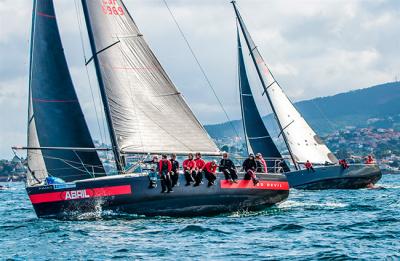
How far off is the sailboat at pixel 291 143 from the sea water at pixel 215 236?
57.3ft

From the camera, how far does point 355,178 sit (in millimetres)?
47844

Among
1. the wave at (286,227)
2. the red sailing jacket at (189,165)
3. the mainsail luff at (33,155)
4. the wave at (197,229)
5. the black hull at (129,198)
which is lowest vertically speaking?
the wave at (286,227)

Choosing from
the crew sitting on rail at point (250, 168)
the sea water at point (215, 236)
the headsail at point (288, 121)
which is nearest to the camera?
the sea water at point (215, 236)

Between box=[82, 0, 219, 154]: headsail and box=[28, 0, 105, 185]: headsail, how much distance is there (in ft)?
5.88

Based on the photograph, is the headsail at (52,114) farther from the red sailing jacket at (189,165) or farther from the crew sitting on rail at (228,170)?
the crew sitting on rail at (228,170)

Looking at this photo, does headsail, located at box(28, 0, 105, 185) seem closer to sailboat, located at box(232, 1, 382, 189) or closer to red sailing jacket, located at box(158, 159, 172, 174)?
red sailing jacket, located at box(158, 159, 172, 174)

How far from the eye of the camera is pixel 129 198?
2678cm

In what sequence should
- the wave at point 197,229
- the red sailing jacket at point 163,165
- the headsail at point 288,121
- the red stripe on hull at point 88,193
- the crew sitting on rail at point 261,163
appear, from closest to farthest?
the wave at point 197,229
the red stripe on hull at point 88,193
the red sailing jacket at point 163,165
the crew sitting on rail at point 261,163
the headsail at point 288,121

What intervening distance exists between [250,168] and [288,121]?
21216 millimetres

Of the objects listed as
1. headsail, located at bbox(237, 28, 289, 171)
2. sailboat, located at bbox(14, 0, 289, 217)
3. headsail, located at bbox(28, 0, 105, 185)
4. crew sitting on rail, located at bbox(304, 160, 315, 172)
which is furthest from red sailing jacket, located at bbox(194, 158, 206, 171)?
headsail, located at bbox(237, 28, 289, 171)

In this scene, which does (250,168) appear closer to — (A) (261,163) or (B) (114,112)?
(A) (261,163)

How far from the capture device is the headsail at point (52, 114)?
1168 inches

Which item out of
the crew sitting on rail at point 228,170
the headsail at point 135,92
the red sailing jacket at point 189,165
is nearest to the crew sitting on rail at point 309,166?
the headsail at point 135,92

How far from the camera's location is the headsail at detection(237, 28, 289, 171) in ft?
165
